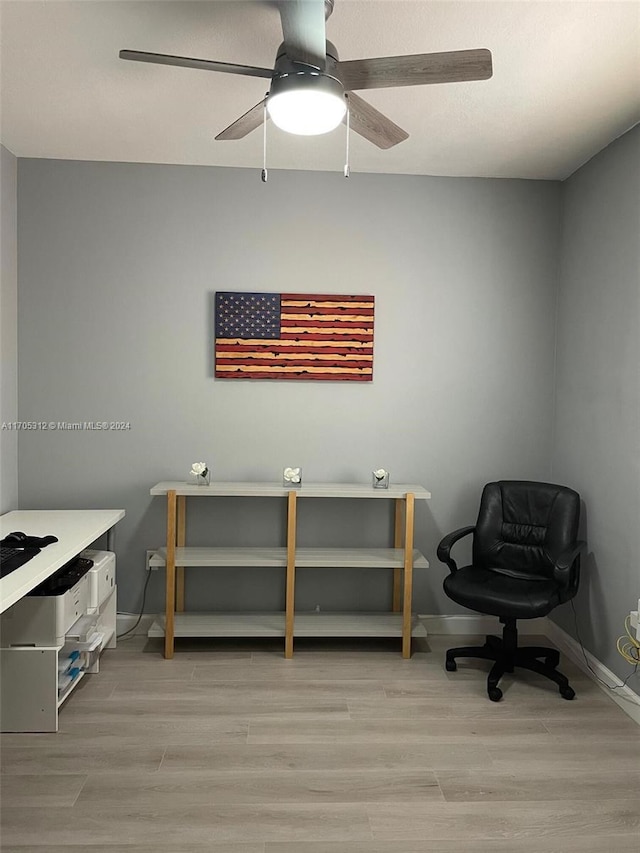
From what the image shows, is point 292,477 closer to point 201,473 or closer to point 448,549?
point 201,473

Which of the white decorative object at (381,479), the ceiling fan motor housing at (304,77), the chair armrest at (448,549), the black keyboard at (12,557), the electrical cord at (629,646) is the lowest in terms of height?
the electrical cord at (629,646)

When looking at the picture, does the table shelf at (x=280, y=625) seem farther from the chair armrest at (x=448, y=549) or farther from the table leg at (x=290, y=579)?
the chair armrest at (x=448, y=549)

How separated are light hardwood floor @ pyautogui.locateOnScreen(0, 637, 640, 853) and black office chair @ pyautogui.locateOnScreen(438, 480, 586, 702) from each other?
0.12 m

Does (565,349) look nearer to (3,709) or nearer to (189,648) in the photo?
(189,648)

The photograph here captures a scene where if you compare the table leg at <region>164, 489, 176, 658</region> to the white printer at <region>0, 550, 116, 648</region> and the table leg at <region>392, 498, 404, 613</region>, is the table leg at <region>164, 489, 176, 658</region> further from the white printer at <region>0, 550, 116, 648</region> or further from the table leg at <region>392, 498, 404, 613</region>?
the table leg at <region>392, 498, 404, 613</region>

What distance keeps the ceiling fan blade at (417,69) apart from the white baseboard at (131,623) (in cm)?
312

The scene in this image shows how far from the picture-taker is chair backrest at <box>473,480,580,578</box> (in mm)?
3723

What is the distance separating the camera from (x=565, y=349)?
13.4ft

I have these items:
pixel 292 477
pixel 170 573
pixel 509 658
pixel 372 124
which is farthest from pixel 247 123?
pixel 509 658

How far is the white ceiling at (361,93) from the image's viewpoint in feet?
7.86

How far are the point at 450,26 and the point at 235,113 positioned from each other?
1.20 meters

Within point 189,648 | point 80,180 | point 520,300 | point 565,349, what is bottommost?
point 189,648

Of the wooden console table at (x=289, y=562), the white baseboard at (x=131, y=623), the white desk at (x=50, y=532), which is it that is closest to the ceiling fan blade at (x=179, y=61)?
the white desk at (x=50, y=532)

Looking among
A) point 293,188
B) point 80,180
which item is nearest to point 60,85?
point 80,180
